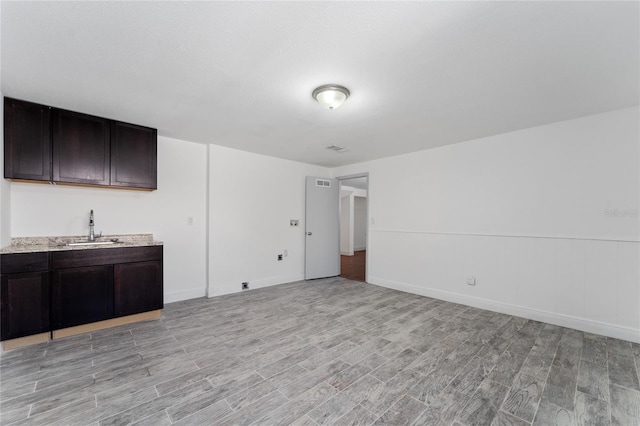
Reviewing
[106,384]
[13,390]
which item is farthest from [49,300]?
[106,384]

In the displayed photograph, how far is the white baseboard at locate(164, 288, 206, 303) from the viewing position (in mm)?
3998

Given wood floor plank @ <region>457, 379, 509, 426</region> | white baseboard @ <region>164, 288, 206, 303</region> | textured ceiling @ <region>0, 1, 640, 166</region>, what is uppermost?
textured ceiling @ <region>0, 1, 640, 166</region>

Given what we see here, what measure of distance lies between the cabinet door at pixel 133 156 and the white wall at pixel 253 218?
924 mm

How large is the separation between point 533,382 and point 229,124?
4044 mm

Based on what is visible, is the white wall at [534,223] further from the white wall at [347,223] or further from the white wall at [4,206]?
the white wall at [4,206]

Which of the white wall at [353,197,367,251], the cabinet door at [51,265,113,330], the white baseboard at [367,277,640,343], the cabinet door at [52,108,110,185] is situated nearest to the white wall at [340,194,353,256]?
the white wall at [353,197,367,251]

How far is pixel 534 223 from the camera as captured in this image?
344 centimetres

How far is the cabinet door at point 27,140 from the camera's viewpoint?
8.79 ft

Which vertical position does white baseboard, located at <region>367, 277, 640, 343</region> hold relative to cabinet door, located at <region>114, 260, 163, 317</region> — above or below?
below

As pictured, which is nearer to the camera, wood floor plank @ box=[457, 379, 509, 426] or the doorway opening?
wood floor plank @ box=[457, 379, 509, 426]

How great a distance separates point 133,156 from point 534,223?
534 centimetres

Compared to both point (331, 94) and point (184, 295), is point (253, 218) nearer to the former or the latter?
point (184, 295)

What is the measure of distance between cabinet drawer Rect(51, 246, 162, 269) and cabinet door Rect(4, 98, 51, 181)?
0.89 meters

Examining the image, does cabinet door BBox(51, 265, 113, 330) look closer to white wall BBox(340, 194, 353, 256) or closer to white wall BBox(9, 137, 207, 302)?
white wall BBox(9, 137, 207, 302)
